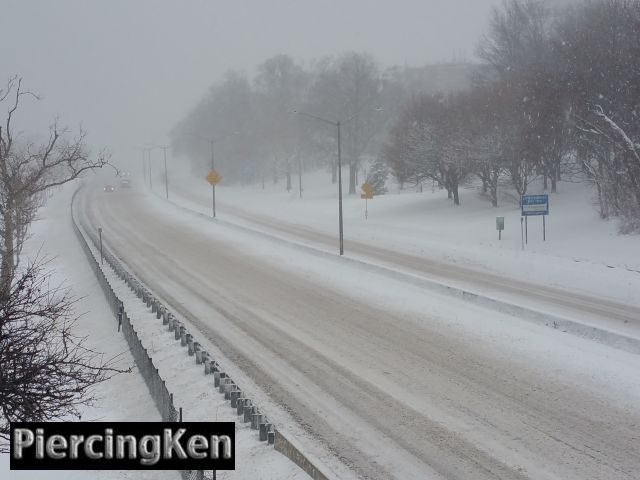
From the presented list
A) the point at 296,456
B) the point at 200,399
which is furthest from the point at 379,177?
the point at 296,456

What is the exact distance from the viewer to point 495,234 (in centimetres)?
3562

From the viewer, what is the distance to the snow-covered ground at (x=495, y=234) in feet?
82.9

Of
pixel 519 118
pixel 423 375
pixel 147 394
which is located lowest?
pixel 147 394

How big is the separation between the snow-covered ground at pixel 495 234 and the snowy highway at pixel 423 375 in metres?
2.67

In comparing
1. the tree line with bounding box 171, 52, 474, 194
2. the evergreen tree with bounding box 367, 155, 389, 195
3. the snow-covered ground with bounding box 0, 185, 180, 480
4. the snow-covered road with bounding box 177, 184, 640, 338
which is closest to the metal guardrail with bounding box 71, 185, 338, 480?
the snow-covered ground with bounding box 0, 185, 180, 480

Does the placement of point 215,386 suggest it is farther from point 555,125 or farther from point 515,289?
point 555,125

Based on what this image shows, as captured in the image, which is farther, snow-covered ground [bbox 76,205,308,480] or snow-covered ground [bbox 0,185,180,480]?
snow-covered ground [bbox 0,185,180,480]

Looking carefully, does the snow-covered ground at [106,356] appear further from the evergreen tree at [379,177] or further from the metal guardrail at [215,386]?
the evergreen tree at [379,177]

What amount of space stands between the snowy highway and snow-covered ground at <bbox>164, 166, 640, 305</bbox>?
2670mm

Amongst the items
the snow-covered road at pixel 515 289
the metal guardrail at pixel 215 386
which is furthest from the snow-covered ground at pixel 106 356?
the snow-covered road at pixel 515 289

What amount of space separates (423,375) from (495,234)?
2304cm

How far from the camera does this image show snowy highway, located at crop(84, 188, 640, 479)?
397 inches

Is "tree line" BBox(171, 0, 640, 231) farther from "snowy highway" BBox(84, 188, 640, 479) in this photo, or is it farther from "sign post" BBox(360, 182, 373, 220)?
"snowy highway" BBox(84, 188, 640, 479)

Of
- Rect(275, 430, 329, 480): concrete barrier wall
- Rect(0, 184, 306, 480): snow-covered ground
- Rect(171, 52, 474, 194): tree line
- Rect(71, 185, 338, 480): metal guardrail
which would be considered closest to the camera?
Rect(275, 430, 329, 480): concrete barrier wall
